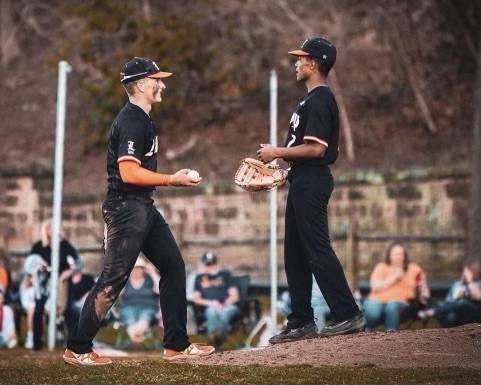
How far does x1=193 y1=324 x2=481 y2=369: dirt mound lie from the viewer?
8.95m

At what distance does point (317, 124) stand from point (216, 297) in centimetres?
679

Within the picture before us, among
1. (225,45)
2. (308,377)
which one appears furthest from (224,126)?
(308,377)

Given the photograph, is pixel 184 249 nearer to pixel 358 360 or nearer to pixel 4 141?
pixel 358 360

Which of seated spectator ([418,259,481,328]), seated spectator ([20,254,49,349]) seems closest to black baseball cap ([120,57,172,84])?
seated spectator ([20,254,49,349])

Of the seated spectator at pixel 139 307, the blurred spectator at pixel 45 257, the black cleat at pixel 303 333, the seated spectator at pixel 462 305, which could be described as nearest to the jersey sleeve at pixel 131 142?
the black cleat at pixel 303 333

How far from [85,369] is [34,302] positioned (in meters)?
7.09

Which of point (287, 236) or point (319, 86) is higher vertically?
point (319, 86)

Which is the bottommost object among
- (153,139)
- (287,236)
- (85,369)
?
(85,369)

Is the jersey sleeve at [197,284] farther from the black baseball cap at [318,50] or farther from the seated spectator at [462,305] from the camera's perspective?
the black baseball cap at [318,50]

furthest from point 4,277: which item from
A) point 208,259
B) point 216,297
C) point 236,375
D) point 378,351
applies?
point 236,375

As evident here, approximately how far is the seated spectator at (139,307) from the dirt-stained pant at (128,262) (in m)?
6.51

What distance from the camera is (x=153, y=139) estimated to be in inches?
365

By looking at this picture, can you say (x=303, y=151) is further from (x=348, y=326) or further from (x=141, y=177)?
(x=348, y=326)

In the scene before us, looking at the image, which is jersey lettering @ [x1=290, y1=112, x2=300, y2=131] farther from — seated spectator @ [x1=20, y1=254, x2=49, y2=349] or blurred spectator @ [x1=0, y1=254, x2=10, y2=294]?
A: blurred spectator @ [x1=0, y1=254, x2=10, y2=294]
